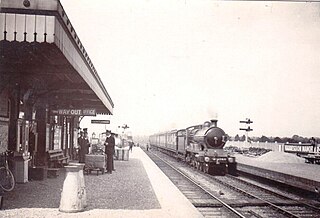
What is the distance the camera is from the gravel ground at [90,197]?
7.86 m

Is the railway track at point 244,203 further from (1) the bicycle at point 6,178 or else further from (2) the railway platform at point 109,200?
(1) the bicycle at point 6,178

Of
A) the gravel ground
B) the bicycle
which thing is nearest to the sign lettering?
the gravel ground

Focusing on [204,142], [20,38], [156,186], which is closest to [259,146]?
[204,142]

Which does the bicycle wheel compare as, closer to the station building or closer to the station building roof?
the station building

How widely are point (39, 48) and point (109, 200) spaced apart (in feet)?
12.7

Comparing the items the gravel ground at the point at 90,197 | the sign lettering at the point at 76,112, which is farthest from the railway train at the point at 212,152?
the sign lettering at the point at 76,112

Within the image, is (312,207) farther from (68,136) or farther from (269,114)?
(68,136)

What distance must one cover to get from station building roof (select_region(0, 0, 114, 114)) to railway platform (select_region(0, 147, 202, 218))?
8.84 feet

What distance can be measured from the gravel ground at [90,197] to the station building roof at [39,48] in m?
2.65

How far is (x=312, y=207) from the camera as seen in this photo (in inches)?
431

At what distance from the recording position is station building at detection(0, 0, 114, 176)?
6188mm

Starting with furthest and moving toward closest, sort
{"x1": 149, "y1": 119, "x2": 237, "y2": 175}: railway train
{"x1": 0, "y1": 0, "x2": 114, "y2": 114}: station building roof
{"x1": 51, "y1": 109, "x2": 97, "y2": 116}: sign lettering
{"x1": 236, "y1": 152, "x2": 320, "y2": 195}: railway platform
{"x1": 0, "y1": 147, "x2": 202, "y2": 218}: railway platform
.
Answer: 1. {"x1": 149, "y1": 119, "x2": 237, "y2": 175}: railway train
2. {"x1": 236, "y1": 152, "x2": 320, "y2": 195}: railway platform
3. {"x1": 51, "y1": 109, "x2": 97, "y2": 116}: sign lettering
4. {"x1": 0, "y1": 147, "x2": 202, "y2": 218}: railway platform
5. {"x1": 0, "y1": 0, "x2": 114, "y2": 114}: station building roof

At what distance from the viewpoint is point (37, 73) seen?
996cm

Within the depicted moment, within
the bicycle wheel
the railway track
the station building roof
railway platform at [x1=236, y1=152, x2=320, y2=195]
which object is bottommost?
the railway track
